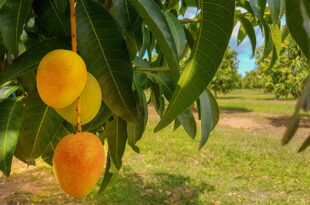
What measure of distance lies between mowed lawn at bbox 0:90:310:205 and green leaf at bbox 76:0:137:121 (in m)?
2.69

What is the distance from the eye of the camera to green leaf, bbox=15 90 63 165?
1.74 feet

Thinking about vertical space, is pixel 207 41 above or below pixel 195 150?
above

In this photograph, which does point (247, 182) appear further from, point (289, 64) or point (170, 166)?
point (289, 64)

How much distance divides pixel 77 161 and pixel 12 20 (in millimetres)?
233

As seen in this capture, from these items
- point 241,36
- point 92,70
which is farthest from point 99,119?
point 241,36

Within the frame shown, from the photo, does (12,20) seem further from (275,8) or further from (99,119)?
(275,8)

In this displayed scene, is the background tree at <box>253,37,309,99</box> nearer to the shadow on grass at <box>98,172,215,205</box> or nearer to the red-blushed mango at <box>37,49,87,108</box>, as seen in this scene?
the shadow on grass at <box>98,172,215,205</box>

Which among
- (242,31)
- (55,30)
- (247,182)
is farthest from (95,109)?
(247,182)

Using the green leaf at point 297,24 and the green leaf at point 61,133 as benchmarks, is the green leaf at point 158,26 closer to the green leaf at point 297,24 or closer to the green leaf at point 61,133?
the green leaf at point 297,24

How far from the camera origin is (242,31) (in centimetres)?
116

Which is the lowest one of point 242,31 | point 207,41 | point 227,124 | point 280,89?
point 227,124

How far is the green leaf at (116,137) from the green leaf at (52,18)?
0.25 m

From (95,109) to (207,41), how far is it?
0.16 meters

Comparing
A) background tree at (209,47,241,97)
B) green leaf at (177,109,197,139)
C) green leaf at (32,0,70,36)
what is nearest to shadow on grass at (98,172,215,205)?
green leaf at (177,109,197,139)
